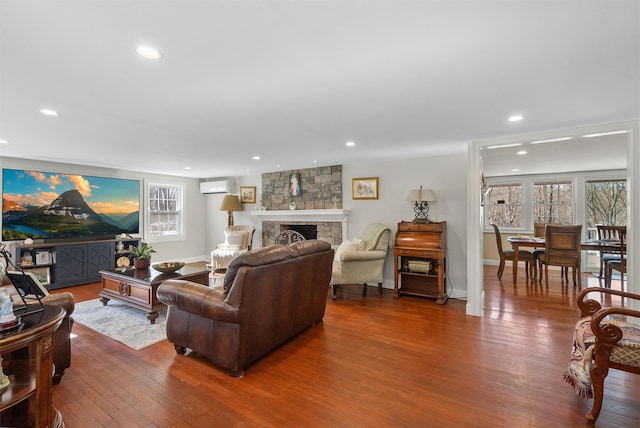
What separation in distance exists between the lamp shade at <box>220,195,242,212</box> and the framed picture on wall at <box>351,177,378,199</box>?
2832 millimetres

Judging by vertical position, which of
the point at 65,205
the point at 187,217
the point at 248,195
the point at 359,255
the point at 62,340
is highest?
the point at 248,195

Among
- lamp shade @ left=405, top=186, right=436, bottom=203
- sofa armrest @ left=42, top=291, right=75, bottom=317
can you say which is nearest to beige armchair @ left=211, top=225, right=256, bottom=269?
lamp shade @ left=405, top=186, right=436, bottom=203

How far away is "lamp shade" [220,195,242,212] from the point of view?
6.53 metres

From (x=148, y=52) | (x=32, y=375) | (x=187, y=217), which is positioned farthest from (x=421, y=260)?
(x=187, y=217)

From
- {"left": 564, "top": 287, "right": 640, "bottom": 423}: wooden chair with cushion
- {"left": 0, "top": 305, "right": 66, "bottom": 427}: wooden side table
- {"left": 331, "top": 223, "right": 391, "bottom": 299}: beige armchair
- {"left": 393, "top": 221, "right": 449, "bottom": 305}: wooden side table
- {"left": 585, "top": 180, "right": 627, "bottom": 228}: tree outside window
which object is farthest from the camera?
{"left": 585, "top": 180, "right": 627, "bottom": 228}: tree outside window

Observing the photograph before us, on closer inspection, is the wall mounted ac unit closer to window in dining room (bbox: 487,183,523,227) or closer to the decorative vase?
the decorative vase

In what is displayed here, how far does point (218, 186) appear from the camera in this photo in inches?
276

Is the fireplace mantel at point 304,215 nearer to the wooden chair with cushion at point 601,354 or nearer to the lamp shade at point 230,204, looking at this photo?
the lamp shade at point 230,204

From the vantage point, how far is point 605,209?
622cm

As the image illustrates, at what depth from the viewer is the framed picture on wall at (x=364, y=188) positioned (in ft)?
16.6

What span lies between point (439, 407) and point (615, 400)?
1.24 metres

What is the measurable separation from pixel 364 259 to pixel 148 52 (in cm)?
350

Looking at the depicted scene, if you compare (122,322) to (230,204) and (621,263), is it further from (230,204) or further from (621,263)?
(621,263)

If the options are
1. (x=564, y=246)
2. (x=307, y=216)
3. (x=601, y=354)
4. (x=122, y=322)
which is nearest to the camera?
(x=601, y=354)
